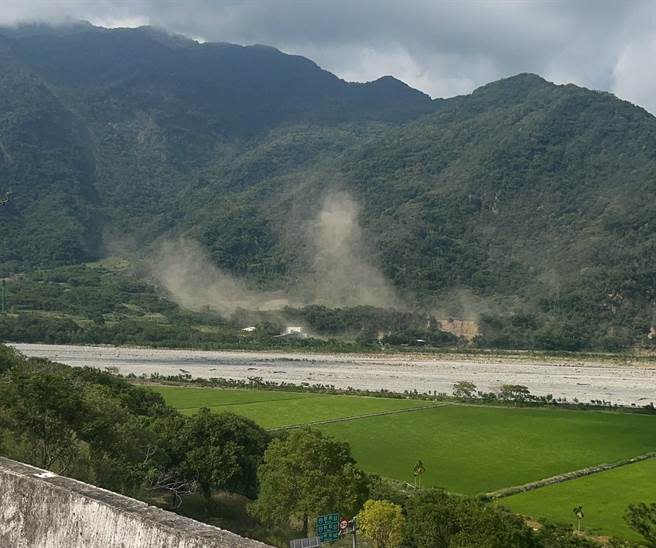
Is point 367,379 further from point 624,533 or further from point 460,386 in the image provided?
point 624,533

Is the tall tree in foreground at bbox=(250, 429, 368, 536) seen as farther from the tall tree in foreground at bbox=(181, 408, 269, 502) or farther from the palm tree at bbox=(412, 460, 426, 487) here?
the palm tree at bbox=(412, 460, 426, 487)

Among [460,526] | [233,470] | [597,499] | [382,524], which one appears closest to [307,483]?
[382,524]

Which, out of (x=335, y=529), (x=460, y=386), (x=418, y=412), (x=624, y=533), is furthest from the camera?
(x=460, y=386)

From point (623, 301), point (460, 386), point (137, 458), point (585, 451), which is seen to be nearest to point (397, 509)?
point (137, 458)

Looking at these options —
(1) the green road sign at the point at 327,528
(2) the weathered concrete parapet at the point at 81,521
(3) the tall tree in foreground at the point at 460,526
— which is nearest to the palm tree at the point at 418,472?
(3) the tall tree in foreground at the point at 460,526

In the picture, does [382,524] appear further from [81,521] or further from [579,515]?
[81,521]

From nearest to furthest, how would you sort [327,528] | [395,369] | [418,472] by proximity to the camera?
1. [327,528]
2. [418,472]
3. [395,369]
